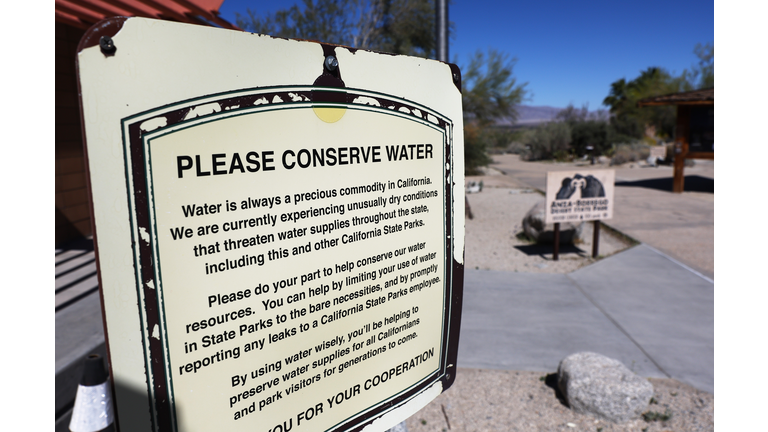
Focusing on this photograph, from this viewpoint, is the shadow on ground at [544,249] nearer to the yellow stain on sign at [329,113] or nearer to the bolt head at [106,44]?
the yellow stain on sign at [329,113]

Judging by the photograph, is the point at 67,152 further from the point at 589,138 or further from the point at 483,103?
the point at 589,138

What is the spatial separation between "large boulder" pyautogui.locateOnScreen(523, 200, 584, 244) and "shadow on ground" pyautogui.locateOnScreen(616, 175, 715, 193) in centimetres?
936

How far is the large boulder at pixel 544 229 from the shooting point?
24.8 feet

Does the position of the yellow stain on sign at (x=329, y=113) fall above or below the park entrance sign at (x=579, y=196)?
above

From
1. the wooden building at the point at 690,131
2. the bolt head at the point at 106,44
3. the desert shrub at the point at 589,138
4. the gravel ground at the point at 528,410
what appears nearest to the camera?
the bolt head at the point at 106,44

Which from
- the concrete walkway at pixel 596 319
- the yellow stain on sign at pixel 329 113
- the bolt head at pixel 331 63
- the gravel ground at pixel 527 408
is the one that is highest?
the bolt head at pixel 331 63

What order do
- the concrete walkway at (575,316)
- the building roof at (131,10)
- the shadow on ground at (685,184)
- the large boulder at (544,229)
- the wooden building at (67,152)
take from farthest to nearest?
1. the shadow on ground at (685,184)
2. the large boulder at (544,229)
3. the wooden building at (67,152)
4. the concrete walkway at (575,316)
5. the building roof at (131,10)

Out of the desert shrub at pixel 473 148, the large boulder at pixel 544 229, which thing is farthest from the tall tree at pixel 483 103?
the large boulder at pixel 544 229

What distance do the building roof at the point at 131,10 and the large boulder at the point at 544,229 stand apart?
5.67 meters

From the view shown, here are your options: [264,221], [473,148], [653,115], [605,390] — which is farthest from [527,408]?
[653,115]

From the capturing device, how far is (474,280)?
18.2 ft

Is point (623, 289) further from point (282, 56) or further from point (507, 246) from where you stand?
point (282, 56)

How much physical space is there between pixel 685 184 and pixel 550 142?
1832cm

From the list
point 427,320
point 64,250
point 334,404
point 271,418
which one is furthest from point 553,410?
point 64,250
